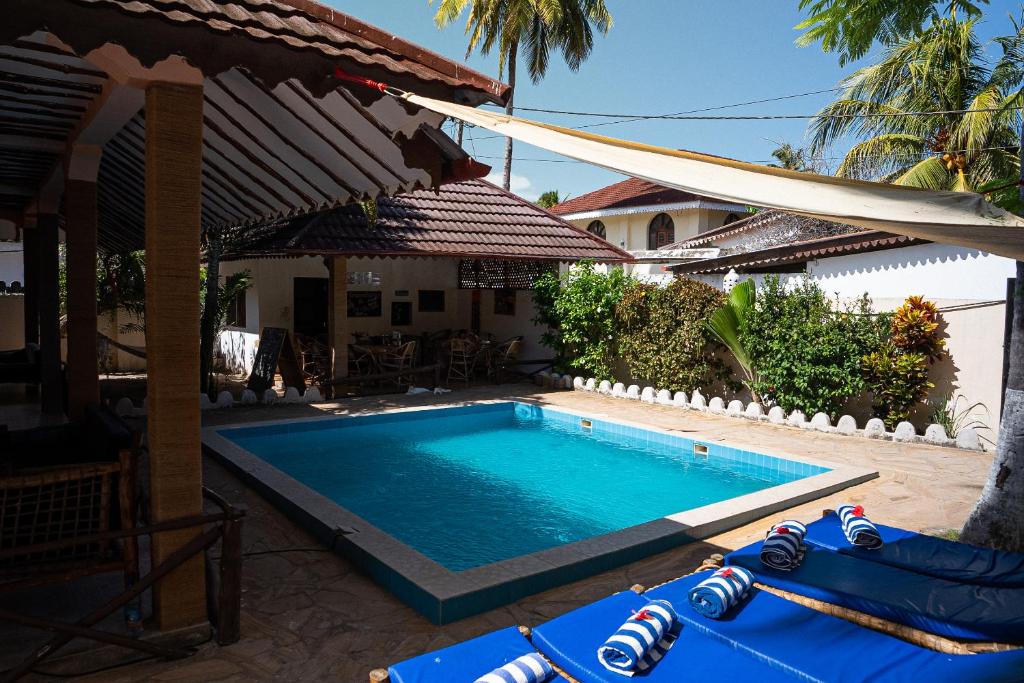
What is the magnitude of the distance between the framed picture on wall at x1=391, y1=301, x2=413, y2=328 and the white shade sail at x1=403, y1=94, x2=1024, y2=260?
1334 centimetres

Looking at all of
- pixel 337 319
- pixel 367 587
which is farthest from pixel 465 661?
pixel 337 319

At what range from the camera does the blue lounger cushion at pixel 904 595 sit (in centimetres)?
371

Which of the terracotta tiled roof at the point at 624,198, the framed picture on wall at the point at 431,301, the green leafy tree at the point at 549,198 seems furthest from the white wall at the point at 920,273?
the green leafy tree at the point at 549,198

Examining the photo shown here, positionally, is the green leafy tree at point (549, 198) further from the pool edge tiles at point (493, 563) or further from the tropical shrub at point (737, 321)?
the pool edge tiles at point (493, 563)

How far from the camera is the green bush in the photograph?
31.4 feet

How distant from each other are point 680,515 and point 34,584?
15.7ft

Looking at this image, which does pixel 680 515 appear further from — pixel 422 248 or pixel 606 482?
pixel 422 248

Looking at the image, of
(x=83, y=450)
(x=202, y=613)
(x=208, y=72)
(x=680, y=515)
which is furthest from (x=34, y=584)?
(x=680, y=515)

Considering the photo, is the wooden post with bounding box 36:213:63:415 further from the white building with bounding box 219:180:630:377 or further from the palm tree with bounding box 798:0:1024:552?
the palm tree with bounding box 798:0:1024:552

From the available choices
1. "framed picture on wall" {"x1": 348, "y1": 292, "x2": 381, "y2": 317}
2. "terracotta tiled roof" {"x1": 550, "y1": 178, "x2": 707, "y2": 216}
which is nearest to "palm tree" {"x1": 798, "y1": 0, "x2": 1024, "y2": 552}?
"terracotta tiled roof" {"x1": 550, "y1": 178, "x2": 707, "y2": 216}

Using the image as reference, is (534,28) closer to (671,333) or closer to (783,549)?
(671,333)

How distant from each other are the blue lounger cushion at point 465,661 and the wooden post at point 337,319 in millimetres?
9583

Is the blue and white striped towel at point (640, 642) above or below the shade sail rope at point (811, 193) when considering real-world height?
below

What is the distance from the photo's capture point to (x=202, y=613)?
380cm
